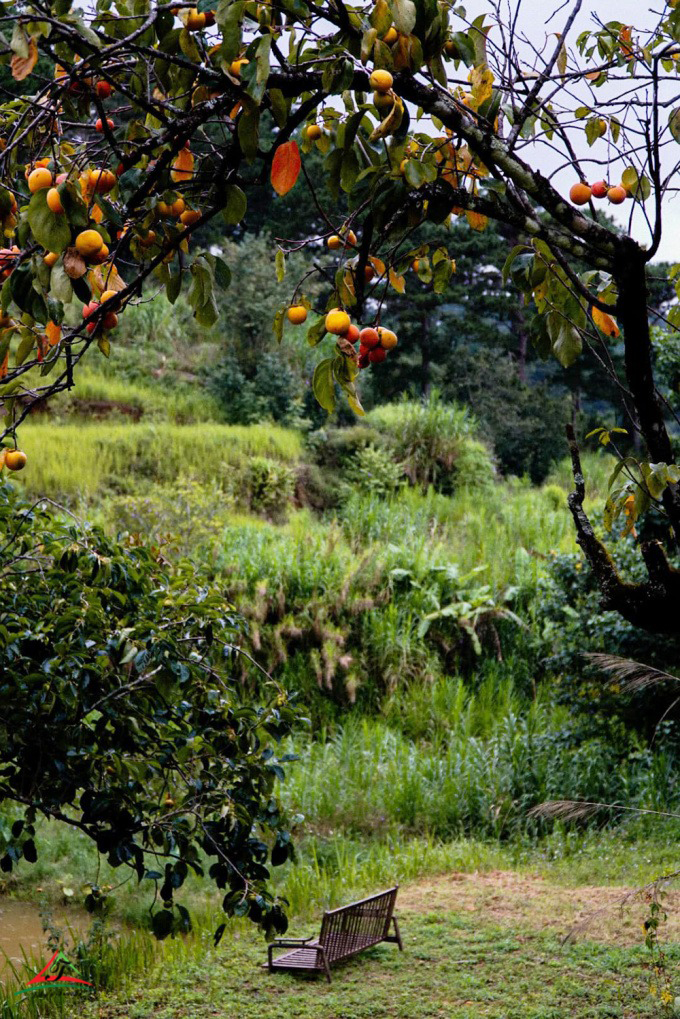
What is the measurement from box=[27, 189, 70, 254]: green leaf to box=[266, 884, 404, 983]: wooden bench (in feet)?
11.7

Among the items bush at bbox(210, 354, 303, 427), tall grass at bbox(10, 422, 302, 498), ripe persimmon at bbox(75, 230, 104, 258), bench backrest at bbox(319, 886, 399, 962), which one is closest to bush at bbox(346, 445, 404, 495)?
tall grass at bbox(10, 422, 302, 498)

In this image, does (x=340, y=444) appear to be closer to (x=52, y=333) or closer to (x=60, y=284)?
(x=52, y=333)

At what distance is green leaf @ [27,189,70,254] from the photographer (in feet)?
4.54

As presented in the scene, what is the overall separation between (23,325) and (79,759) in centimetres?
145

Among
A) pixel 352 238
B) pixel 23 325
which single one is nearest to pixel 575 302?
pixel 352 238

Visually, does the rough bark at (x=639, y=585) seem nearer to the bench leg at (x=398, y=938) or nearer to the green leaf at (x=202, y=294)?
the green leaf at (x=202, y=294)

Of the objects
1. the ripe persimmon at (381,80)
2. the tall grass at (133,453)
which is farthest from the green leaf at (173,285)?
the tall grass at (133,453)

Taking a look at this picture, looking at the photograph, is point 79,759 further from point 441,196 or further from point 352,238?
point 441,196

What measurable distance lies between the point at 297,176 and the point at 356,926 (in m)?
3.69

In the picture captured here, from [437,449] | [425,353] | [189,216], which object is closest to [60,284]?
[189,216]

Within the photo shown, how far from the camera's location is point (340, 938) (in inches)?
173

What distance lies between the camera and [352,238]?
7.27 ft

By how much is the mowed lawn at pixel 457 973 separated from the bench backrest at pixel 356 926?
5.7 inches

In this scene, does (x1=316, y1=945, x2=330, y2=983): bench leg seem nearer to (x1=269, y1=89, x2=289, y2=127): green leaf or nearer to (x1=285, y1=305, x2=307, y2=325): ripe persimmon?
(x1=285, y1=305, x2=307, y2=325): ripe persimmon
